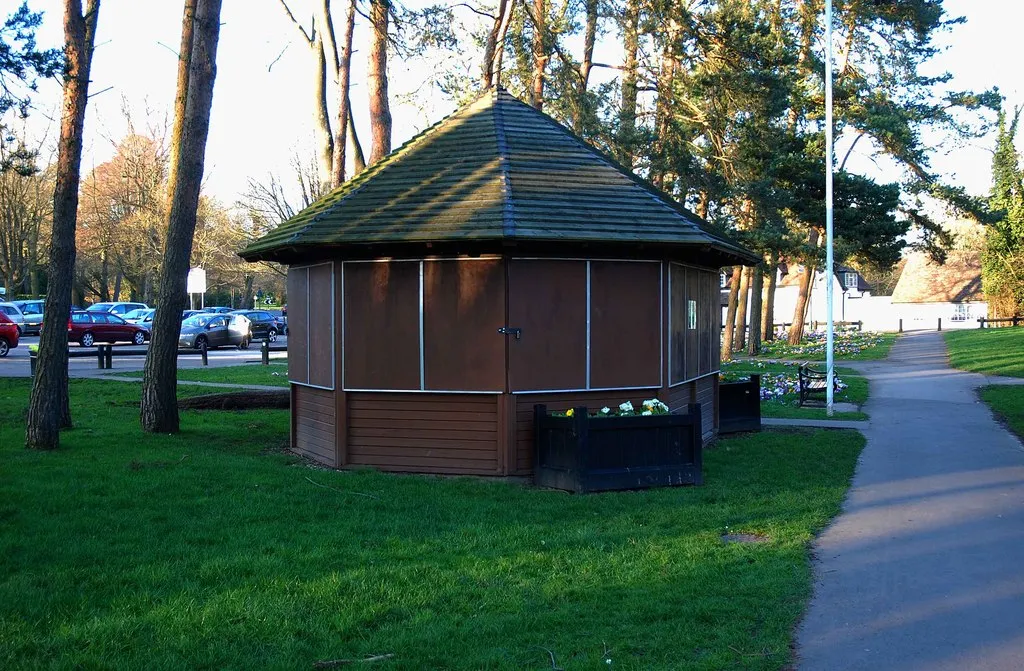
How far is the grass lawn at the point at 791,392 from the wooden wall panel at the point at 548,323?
858cm

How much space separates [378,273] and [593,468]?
3.68 m

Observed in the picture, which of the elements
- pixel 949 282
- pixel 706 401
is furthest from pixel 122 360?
pixel 949 282

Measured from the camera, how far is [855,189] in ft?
87.2

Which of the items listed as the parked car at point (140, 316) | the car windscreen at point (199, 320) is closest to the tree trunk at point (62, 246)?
the car windscreen at point (199, 320)

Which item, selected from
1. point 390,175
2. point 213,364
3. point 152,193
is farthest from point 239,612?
point 152,193

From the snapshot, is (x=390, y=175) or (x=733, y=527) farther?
(x=390, y=175)

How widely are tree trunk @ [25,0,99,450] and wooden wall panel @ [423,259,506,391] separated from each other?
5.07m

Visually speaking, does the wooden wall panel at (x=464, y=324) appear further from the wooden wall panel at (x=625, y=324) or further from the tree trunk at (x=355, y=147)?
the tree trunk at (x=355, y=147)

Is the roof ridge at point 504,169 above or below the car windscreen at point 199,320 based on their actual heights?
above

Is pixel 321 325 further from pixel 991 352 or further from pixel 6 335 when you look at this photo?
pixel 991 352

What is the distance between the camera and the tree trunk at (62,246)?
12469mm

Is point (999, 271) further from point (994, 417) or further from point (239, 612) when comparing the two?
point (239, 612)

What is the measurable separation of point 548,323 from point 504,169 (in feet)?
7.54

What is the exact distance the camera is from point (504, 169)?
12.4m
